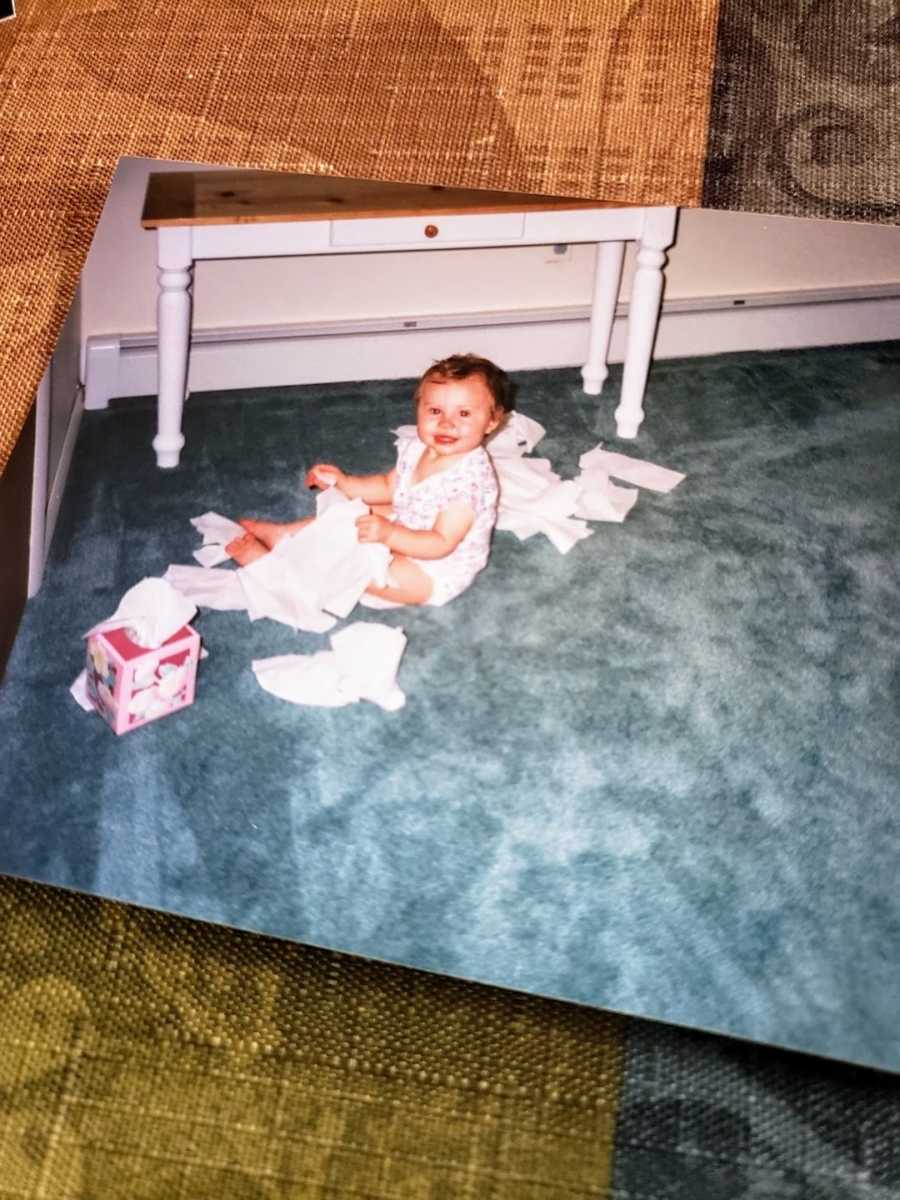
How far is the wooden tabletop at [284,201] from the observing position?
46cm

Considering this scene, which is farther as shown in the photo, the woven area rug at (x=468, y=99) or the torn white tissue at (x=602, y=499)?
the torn white tissue at (x=602, y=499)

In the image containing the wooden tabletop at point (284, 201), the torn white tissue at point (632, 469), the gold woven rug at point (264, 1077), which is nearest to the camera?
the gold woven rug at point (264, 1077)

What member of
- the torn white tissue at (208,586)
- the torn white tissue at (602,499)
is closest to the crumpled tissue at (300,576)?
the torn white tissue at (208,586)

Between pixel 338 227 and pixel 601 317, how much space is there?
0.17 m

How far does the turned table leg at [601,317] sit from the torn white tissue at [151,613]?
218mm

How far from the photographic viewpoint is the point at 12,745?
1.50 ft

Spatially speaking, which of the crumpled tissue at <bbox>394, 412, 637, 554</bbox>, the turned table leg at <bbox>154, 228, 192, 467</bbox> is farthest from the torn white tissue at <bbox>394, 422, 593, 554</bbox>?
the turned table leg at <bbox>154, 228, 192, 467</bbox>

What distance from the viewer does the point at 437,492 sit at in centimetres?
54

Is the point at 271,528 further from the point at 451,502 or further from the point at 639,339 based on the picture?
the point at 639,339

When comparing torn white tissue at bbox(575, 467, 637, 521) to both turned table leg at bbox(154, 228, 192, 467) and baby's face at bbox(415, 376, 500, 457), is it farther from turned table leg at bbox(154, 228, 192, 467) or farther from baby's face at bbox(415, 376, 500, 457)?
turned table leg at bbox(154, 228, 192, 467)

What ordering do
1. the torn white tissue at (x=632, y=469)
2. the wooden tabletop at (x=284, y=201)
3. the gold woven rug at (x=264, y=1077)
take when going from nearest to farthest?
the gold woven rug at (x=264, y=1077) → the wooden tabletop at (x=284, y=201) → the torn white tissue at (x=632, y=469)

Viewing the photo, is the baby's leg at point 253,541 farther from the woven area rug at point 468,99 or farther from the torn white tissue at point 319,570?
the woven area rug at point 468,99

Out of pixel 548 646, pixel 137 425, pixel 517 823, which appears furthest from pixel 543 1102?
pixel 137 425

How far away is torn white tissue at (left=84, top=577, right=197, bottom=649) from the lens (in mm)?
479
